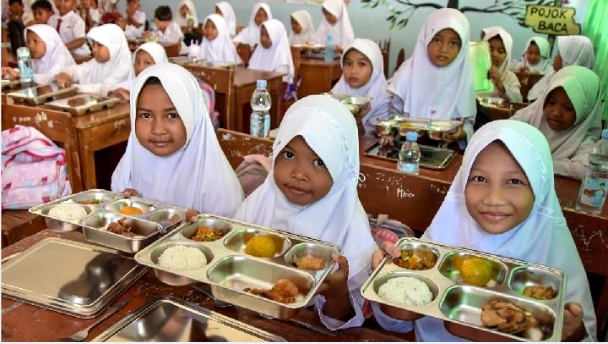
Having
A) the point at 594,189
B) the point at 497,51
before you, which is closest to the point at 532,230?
the point at 594,189

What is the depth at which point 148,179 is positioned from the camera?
1.95 m

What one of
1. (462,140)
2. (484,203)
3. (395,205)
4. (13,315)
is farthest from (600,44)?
(13,315)

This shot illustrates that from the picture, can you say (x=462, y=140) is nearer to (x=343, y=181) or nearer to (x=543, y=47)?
(x=343, y=181)

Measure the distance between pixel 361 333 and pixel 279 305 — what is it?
281 mm

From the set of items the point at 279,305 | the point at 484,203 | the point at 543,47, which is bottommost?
the point at 279,305

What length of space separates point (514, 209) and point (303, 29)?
6727 mm

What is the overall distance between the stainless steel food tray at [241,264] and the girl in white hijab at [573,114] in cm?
175

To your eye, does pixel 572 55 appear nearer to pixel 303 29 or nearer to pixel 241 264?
pixel 241 264

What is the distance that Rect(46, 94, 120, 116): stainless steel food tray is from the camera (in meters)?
2.84

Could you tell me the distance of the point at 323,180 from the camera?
144 cm

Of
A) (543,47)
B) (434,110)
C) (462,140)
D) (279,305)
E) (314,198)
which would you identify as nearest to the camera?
(279,305)

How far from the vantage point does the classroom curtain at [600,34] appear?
3263 millimetres

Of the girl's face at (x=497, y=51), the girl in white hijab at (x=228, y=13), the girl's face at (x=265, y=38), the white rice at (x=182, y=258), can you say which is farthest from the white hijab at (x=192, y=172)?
the girl in white hijab at (x=228, y=13)

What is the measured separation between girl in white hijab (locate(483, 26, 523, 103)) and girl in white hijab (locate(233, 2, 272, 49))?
137 inches
